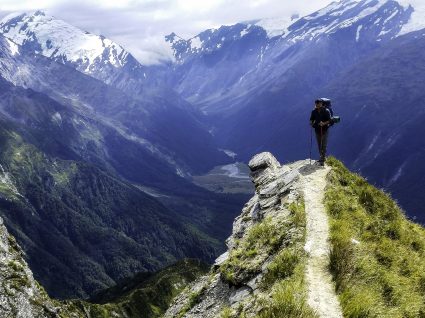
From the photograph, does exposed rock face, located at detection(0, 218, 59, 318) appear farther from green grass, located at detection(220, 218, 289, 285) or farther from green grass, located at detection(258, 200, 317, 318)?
green grass, located at detection(258, 200, 317, 318)

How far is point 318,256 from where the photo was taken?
61.9ft

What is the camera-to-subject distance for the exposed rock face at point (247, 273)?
19594mm

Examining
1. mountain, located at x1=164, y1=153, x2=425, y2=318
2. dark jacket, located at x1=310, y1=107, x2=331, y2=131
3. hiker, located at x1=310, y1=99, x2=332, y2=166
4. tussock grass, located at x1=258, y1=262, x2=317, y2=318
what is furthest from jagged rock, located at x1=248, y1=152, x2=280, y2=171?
tussock grass, located at x1=258, y1=262, x2=317, y2=318

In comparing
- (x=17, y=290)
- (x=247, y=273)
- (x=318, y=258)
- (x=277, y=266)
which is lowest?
(x=247, y=273)

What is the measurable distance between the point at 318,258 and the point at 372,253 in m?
2.97

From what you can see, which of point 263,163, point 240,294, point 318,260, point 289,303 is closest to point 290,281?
point 318,260

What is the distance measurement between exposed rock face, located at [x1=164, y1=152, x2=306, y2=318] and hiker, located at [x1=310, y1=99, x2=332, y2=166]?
4148mm

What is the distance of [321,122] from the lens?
3438 centimetres

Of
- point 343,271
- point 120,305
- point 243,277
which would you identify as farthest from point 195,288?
point 120,305

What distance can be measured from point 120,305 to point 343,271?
572 feet

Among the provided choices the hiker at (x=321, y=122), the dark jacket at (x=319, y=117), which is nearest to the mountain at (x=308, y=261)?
the hiker at (x=321, y=122)

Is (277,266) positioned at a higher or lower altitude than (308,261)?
higher

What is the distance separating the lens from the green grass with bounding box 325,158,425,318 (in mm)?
16656

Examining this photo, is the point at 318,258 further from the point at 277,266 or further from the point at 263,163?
the point at 263,163
